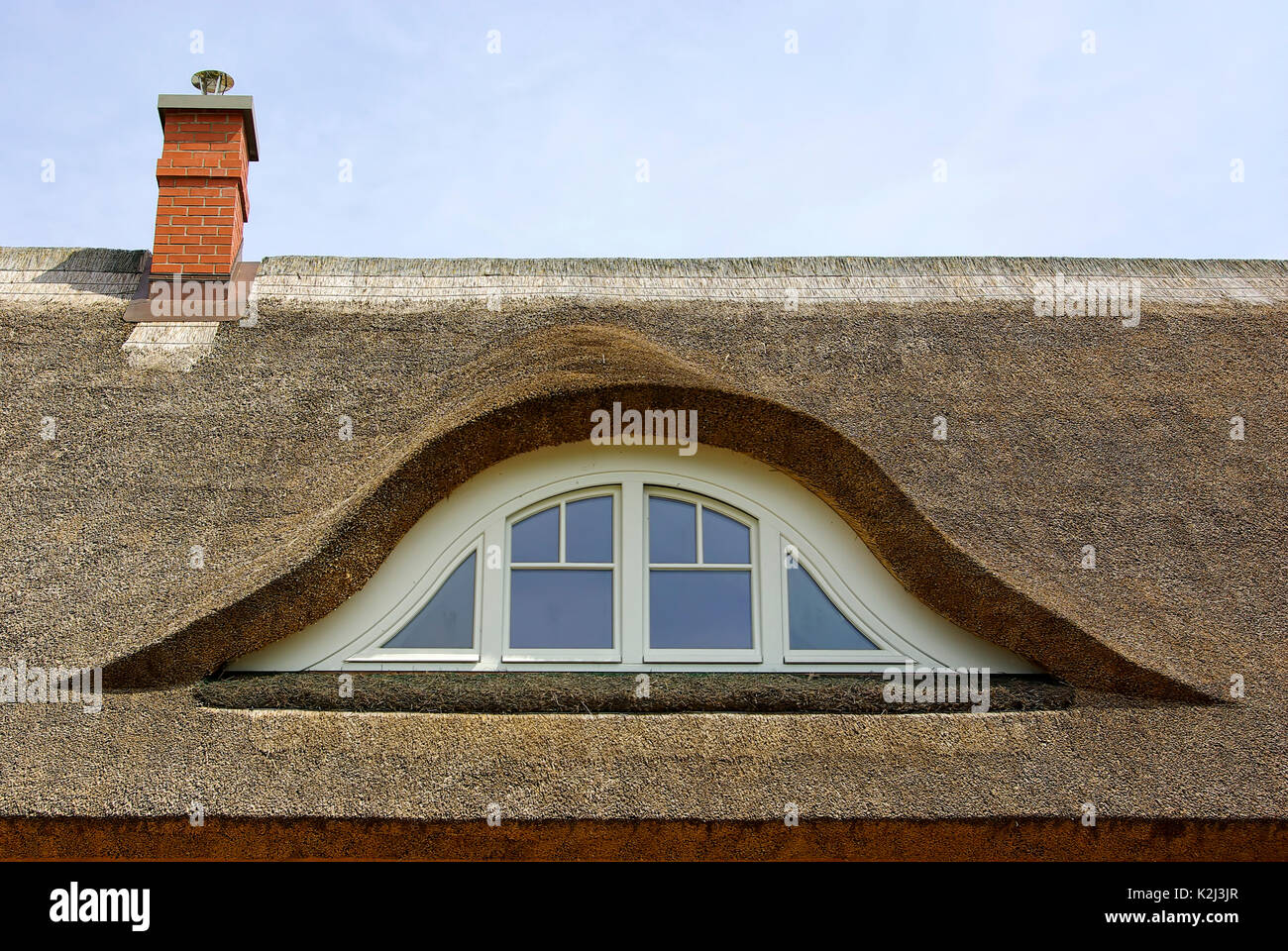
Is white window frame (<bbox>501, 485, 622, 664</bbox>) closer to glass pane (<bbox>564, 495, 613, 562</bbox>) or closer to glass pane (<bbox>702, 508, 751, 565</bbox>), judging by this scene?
glass pane (<bbox>564, 495, 613, 562</bbox>)

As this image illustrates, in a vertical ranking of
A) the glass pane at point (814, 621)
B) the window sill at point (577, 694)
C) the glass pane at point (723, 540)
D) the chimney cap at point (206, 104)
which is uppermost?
the chimney cap at point (206, 104)

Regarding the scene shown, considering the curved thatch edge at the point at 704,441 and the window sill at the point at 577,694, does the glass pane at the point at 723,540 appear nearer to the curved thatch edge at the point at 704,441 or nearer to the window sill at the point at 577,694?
the curved thatch edge at the point at 704,441

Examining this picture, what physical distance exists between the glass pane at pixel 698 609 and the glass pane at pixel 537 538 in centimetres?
37

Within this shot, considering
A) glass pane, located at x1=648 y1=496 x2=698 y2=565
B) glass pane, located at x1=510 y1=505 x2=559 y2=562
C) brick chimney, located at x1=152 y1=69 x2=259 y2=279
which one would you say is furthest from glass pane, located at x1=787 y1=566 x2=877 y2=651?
brick chimney, located at x1=152 y1=69 x2=259 y2=279

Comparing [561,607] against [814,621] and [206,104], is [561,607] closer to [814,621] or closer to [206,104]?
[814,621]

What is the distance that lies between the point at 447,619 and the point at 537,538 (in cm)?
43

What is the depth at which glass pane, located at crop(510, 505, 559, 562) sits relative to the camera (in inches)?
150

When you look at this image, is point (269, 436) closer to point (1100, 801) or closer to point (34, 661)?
point (34, 661)

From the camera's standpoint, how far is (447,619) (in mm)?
3695

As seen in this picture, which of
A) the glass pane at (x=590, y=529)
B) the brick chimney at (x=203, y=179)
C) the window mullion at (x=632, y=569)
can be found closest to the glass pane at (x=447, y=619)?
the glass pane at (x=590, y=529)

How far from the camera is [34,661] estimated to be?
11.0ft

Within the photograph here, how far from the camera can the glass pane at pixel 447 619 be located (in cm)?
366
